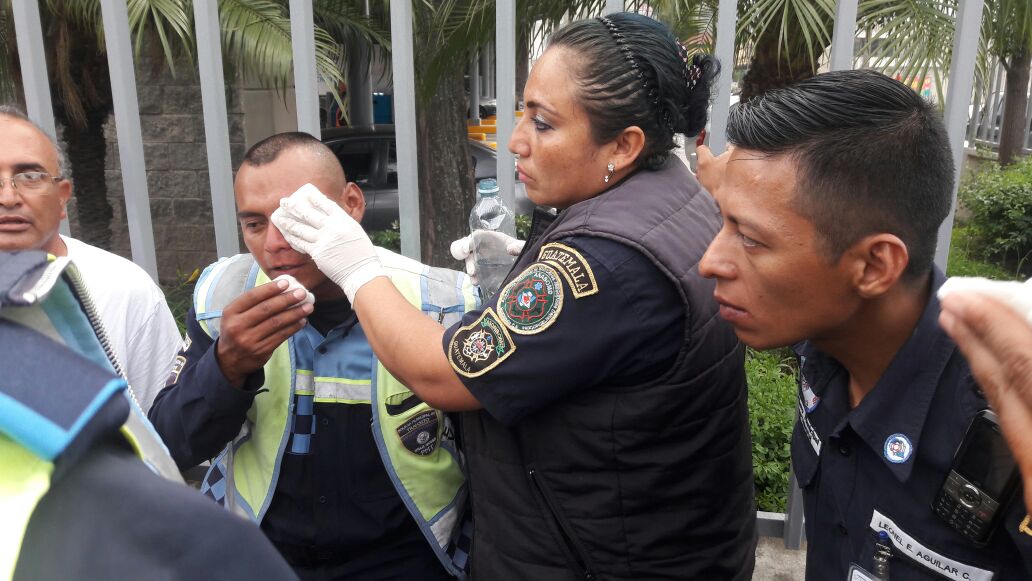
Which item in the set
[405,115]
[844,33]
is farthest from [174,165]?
[844,33]

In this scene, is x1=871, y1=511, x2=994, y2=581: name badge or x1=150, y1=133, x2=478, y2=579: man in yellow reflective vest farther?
x1=150, y1=133, x2=478, y2=579: man in yellow reflective vest

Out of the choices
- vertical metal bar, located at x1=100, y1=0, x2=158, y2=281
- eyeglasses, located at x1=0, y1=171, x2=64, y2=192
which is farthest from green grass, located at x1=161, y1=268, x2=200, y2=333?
eyeglasses, located at x1=0, y1=171, x2=64, y2=192

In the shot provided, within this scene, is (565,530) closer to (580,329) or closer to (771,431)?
(580,329)

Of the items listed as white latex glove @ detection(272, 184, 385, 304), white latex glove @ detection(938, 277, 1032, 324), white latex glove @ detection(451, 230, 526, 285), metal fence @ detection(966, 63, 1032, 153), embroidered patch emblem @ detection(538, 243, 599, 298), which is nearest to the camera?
white latex glove @ detection(938, 277, 1032, 324)

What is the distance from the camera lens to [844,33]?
212 centimetres

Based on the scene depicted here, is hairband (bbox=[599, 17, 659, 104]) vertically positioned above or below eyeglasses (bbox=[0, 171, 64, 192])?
above

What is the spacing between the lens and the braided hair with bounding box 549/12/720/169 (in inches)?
62.6

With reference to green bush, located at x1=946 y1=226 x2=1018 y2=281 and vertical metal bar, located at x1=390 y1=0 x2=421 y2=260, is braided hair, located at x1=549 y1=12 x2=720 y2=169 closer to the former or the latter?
vertical metal bar, located at x1=390 y1=0 x2=421 y2=260

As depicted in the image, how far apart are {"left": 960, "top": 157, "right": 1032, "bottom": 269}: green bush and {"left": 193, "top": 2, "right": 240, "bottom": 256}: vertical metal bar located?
26.8 ft

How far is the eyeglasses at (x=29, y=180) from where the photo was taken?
6.96ft

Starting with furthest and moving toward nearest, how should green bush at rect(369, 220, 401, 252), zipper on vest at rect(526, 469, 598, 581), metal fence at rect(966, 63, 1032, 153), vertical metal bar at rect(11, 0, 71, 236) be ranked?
metal fence at rect(966, 63, 1032, 153) → green bush at rect(369, 220, 401, 252) → vertical metal bar at rect(11, 0, 71, 236) → zipper on vest at rect(526, 469, 598, 581)

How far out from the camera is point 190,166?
7.77 metres

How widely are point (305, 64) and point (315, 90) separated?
80 mm

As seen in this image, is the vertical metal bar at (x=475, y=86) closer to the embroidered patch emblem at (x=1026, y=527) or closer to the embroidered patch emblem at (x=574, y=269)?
the embroidered patch emblem at (x=574, y=269)
